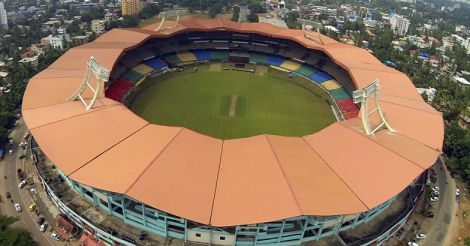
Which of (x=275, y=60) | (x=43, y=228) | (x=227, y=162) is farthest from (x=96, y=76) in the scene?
(x=275, y=60)

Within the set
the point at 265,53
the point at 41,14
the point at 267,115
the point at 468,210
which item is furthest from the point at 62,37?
the point at 468,210

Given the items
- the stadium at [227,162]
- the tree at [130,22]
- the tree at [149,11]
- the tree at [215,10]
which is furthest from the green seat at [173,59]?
the tree at [215,10]

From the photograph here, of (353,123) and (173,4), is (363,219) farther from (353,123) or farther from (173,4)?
(173,4)

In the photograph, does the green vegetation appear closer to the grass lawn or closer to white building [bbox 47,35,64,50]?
the grass lawn

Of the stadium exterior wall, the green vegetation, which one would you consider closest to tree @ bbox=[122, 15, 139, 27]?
the stadium exterior wall

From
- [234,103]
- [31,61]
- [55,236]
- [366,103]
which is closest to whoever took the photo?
[55,236]

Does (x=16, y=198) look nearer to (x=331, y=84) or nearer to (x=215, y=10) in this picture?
(x=331, y=84)
